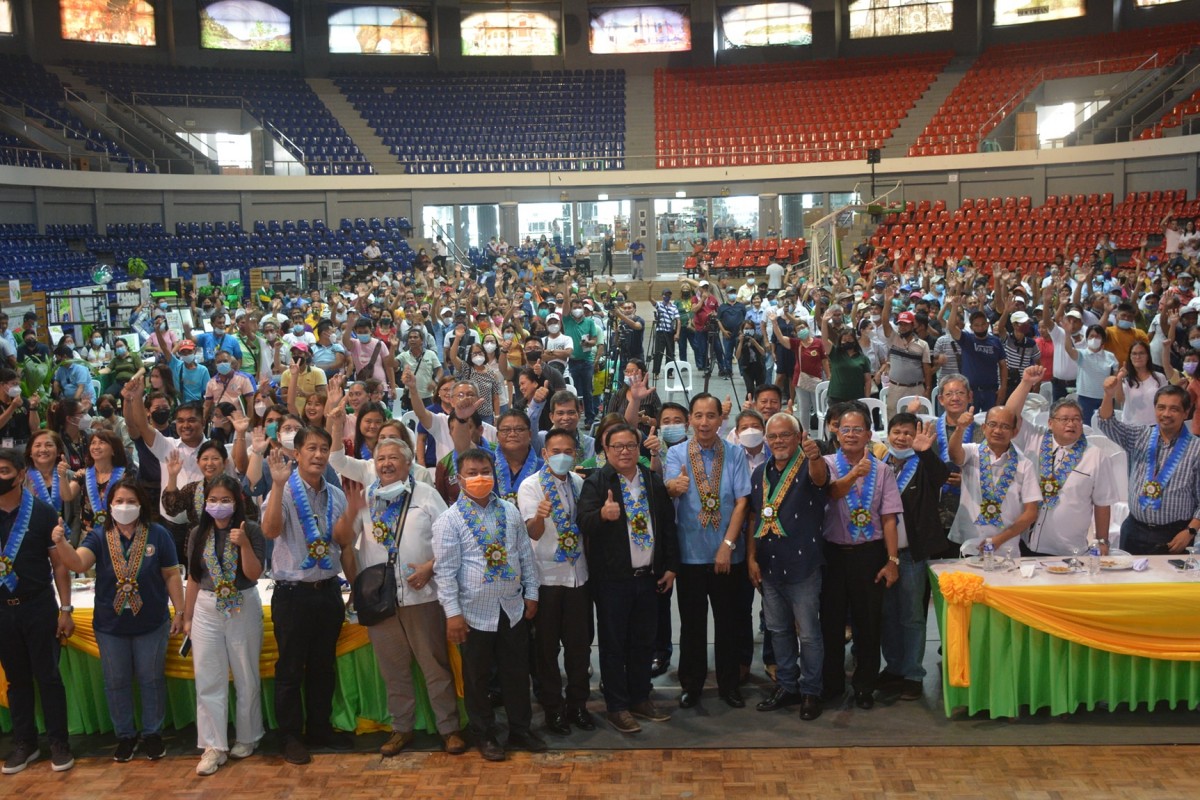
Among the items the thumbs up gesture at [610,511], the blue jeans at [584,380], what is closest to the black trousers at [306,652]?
the thumbs up gesture at [610,511]

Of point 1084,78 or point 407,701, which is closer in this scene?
point 407,701

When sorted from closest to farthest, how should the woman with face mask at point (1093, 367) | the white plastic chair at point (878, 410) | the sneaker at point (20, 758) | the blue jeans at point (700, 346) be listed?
the sneaker at point (20, 758) → the white plastic chair at point (878, 410) → the woman with face mask at point (1093, 367) → the blue jeans at point (700, 346)

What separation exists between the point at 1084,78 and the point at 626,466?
93.9 feet

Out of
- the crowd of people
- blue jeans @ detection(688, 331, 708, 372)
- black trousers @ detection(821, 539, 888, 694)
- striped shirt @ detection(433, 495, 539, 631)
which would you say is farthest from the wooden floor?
blue jeans @ detection(688, 331, 708, 372)

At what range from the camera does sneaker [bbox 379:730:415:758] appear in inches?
211

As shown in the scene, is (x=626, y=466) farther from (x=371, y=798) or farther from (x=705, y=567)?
(x=371, y=798)

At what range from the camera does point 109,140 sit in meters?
28.1

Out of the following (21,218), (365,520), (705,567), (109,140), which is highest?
(109,140)

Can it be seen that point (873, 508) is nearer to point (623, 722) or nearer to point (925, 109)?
point (623, 722)

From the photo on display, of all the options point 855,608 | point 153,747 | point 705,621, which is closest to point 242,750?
point 153,747

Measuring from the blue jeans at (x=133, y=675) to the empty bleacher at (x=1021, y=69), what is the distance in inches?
1081

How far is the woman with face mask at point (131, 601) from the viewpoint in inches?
206

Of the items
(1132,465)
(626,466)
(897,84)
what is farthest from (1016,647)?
(897,84)

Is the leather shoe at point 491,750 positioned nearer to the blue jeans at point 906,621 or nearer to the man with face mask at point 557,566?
the man with face mask at point 557,566
